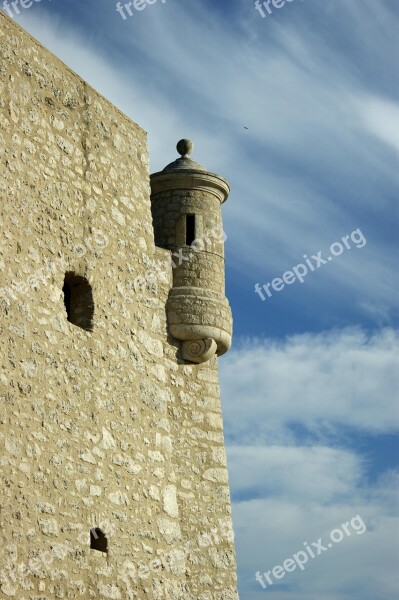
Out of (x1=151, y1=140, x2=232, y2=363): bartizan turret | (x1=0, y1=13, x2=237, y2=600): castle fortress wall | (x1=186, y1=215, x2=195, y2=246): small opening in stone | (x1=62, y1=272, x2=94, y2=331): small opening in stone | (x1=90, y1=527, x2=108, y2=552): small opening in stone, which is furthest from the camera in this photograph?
(x1=186, y1=215, x2=195, y2=246): small opening in stone

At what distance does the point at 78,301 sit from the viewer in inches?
447

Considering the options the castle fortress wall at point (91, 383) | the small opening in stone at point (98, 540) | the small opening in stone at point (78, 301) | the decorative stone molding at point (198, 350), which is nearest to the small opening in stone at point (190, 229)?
the castle fortress wall at point (91, 383)

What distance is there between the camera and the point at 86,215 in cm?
1154

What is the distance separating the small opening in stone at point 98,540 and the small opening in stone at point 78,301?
2.00m

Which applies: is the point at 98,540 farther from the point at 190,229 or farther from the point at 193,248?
the point at 190,229

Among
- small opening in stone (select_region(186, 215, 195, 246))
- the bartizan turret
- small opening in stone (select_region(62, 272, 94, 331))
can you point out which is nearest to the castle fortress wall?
small opening in stone (select_region(62, 272, 94, 331))

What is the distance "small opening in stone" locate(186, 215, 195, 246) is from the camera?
1343cm

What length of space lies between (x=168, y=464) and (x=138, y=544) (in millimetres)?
1088

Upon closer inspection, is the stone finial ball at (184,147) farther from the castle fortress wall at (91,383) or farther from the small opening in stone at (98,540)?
the small opening in stone at (98,540)

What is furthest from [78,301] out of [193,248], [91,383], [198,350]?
[193,248]

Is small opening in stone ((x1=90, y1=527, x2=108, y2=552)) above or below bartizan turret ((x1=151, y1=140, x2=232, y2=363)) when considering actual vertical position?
below

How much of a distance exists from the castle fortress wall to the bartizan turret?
0.19 m

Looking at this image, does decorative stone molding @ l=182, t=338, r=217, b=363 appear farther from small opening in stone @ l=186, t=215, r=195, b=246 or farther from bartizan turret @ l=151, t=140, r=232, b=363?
small opening in stone @ l=186, t=215, r=195, b=246

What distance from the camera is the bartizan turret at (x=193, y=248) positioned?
12812 mm
